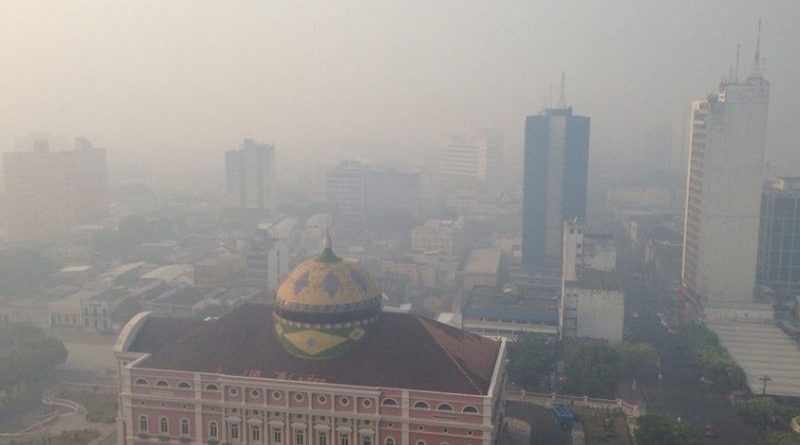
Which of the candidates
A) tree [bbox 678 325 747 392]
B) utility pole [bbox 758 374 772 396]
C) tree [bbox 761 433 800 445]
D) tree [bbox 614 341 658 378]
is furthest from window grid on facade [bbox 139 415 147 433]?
utility pole [bbox 758 374 772 396]

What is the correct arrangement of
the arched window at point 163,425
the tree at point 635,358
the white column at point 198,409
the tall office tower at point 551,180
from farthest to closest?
the tall office tower at point 551,180 < the tree at point 635,358 < the arched window at point 163,425 < the white column at point 198,409

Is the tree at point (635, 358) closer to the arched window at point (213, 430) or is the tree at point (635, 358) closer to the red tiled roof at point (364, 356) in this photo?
the red tiled roof at point (364, 356)

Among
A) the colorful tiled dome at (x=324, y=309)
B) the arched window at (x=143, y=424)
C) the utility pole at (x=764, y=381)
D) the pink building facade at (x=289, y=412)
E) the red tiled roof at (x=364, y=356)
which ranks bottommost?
the utility pole at (x=764, y=381)

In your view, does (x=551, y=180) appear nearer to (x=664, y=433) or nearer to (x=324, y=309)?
(x=664, y=433)

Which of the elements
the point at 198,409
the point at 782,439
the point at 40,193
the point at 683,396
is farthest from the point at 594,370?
the point at 40,193

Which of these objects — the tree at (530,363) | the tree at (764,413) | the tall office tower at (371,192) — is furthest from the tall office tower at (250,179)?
the tree at (764,413)

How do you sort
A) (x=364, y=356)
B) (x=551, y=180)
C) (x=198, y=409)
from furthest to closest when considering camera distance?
1. (x=551, y=180)
2. (x=198, y=409)
3. (x=364, y=356)
